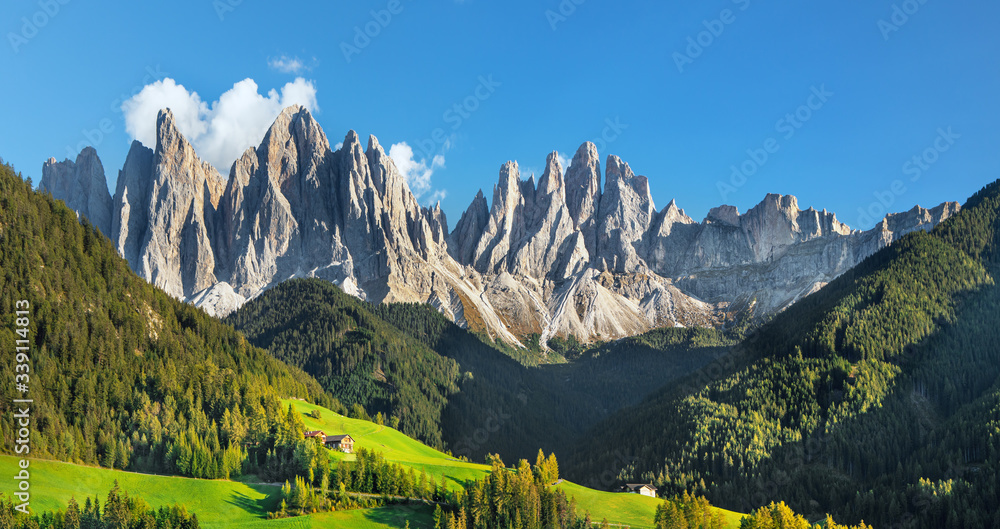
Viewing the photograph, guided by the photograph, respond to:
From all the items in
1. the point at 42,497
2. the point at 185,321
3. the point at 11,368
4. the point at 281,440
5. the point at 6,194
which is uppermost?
the point at 6,194

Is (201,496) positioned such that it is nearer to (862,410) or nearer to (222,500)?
(222,500)

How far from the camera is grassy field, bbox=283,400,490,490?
117000mm

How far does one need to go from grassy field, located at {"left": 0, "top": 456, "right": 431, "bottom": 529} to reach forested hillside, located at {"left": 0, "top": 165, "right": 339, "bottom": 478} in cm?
→ 336

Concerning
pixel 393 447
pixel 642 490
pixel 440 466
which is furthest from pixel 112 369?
pixel 642 490

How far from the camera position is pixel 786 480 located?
139500 millimetres

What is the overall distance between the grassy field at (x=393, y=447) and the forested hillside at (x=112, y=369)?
37.0ft

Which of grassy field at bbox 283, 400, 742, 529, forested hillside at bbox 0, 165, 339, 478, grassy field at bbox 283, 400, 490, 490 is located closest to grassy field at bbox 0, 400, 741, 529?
grassy field at bbox 283, 400, 742, 529

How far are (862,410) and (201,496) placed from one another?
427 ft

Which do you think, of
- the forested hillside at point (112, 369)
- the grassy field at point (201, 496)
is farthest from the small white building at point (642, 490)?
→ the forested hillside at point (112, 369)

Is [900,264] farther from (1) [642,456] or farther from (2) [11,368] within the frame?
(2) [11,368]

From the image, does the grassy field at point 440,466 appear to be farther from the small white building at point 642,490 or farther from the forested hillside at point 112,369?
the forested hillside at point 112,369

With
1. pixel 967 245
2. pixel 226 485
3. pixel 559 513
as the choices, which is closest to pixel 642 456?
pixel 559 513

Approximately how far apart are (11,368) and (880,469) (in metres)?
149

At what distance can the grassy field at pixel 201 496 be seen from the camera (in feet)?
277
